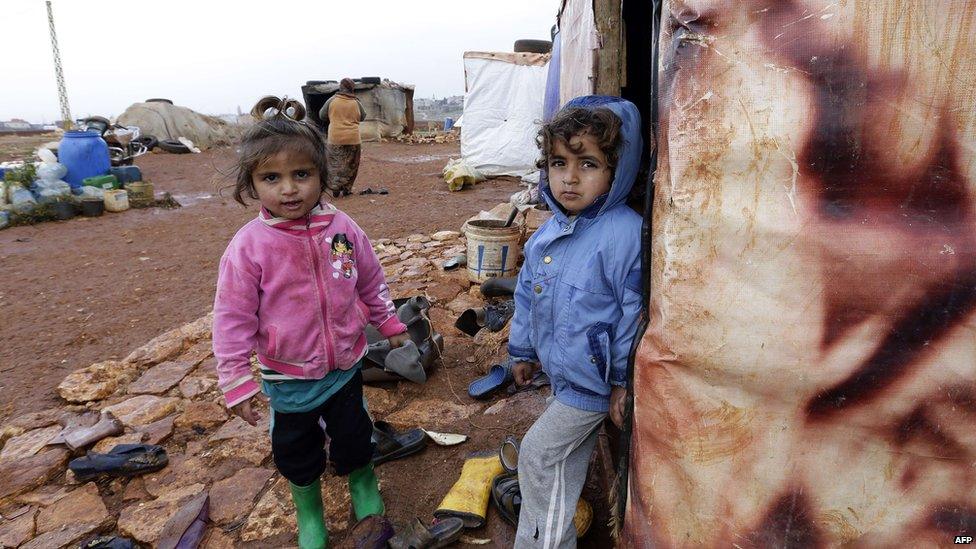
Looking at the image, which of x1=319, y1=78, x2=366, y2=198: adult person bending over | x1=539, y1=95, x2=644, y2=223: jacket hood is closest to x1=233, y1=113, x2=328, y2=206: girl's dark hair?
x1=539, y1=95, x2=644, y2=223: jacket hood

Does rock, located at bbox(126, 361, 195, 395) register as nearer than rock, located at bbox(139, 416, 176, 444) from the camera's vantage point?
No

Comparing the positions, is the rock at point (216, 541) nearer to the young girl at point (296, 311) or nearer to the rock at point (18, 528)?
the young girl at point (296, 311)

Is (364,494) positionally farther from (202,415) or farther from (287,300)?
(202,415)

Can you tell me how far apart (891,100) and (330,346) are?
1720mm

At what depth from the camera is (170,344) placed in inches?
161

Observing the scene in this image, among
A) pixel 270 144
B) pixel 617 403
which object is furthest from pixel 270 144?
pixel 617 403

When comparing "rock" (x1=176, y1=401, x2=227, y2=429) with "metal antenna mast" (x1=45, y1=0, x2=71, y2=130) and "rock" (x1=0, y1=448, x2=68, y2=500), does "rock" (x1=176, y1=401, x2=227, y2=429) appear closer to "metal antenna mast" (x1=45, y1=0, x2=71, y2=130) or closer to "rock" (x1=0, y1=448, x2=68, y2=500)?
"rock" (x1=0, y1=448, x2=68, y2=500)

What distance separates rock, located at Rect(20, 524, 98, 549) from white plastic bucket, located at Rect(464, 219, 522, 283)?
2.94 meters

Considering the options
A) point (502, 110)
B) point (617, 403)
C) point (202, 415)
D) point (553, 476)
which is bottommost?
point (202, 415)

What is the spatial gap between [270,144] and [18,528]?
6.92 feet

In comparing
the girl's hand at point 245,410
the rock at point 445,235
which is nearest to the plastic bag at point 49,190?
the rock at point 445,235

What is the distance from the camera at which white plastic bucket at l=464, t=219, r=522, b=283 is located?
4.42 metres

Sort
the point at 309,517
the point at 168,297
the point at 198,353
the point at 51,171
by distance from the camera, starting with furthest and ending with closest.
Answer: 1. the point at 51,171
2. the point at 168,297
3. the point at 198,353
4. the point at 309,517

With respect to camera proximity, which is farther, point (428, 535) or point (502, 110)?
point (502, 110)
